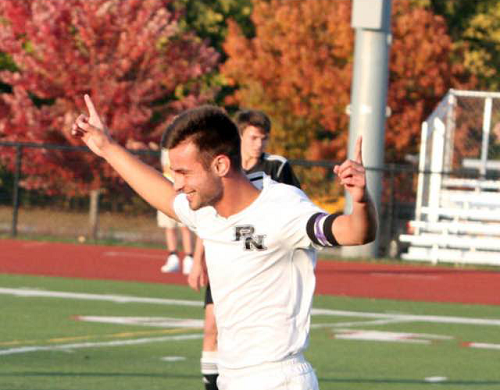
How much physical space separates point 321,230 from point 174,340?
7.50 m

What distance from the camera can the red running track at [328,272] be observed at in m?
A: 18.6

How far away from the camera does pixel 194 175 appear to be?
5.19 m

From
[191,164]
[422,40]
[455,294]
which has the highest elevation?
[422,40]

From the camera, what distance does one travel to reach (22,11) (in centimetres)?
3081

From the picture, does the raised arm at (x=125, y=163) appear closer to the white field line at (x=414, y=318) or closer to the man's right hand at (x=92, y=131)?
the man's right hand at (x=92, y=131)

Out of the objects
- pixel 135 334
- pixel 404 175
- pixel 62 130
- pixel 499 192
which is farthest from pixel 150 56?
pixel 135 334

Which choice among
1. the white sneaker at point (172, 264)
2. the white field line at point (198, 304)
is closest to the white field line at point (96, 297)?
the white field line at point (198, 304)

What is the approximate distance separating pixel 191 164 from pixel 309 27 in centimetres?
2726

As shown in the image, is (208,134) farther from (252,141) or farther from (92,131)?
(252,141)

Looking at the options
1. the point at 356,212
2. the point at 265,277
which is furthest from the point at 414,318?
the point at 356,212

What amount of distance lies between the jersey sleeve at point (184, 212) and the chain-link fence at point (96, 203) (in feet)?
68.9

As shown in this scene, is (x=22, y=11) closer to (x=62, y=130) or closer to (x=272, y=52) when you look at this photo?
(x=62, y=130)

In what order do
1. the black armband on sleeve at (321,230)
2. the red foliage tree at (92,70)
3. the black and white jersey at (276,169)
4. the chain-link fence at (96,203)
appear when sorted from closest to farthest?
the black armband on sleeve at (321,230), the black and white jersey at (276,169), the chain-link fence at (96,203), the red foliage tree at (92,70)

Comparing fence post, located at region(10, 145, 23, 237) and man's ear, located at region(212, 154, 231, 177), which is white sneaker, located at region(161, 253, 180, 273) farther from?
man's ear, located at region(212, 154, 231, 177)
